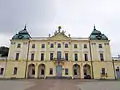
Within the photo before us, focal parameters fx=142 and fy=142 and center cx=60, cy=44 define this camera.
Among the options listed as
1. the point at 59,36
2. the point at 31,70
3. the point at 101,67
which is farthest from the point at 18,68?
the point at 101,67

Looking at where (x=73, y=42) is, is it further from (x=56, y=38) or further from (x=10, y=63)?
(x=10, y=63)

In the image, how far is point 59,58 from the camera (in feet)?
124

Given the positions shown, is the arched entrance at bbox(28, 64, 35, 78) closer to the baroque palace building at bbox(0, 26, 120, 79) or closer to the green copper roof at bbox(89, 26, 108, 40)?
the baroque palace building at bbox(0, 26, 120, 79)

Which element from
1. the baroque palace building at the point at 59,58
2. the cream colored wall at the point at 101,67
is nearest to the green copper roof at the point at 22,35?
the baroque palace building at the point at 59,58

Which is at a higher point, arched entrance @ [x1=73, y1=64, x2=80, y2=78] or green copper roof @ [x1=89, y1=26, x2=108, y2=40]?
green copper roof @ [x1=89, y1=26, x2=108, y2=40]

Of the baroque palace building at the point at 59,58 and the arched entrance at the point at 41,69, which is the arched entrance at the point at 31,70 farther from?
the arched entrance at the point at 41,69

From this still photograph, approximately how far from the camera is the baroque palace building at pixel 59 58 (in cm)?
3678

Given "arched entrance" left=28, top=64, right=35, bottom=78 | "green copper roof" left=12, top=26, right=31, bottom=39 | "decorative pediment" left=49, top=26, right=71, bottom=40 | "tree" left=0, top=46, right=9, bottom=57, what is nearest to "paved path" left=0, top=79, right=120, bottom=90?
"arched entrance" left=28, top=64, right=35, bottom=78

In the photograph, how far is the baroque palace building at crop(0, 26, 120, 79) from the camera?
36781 millimetres

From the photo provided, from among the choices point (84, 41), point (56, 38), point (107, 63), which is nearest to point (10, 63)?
point (56, 38)

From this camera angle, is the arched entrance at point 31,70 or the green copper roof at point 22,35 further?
the green copper roof at point 22,35

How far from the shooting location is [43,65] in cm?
3844

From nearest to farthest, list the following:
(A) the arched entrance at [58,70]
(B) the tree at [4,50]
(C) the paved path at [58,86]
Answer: (C) the paved path at [58,86]
(A) the arched entrance at [58,70]
(B) the tree at [4,50]

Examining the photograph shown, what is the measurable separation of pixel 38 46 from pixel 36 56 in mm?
3035
